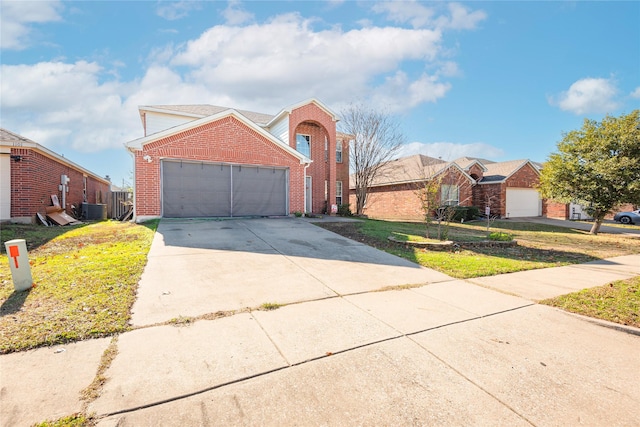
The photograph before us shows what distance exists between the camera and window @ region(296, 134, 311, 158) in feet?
61.4

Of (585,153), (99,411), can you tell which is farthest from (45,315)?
(585,153)

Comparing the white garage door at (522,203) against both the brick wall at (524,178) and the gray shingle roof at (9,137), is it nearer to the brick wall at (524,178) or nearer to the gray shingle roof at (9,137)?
the brick wall at (524,178)

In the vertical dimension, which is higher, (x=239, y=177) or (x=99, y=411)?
(x=239, y=177)

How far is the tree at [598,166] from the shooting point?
13.8 m

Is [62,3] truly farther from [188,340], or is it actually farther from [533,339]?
[533,339]

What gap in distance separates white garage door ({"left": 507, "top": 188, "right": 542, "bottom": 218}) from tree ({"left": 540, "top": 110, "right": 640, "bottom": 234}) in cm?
880

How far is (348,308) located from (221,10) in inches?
403

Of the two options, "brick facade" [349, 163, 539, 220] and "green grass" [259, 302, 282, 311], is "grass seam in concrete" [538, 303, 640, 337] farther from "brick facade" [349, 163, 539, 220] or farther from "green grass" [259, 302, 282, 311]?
"brick facade" [349, 163, 539, 220]

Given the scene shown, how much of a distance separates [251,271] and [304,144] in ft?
46.7

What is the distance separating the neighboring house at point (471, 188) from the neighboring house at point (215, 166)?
9.37 m

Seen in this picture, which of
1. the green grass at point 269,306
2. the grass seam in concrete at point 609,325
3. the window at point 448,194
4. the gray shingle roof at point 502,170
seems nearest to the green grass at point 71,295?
the green grass at point 269,306

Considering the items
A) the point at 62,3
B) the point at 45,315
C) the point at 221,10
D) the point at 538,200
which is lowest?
the point at 45,315

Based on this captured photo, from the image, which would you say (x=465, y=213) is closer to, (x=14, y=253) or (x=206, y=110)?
(x=206, y=110)

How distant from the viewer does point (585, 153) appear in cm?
1502
